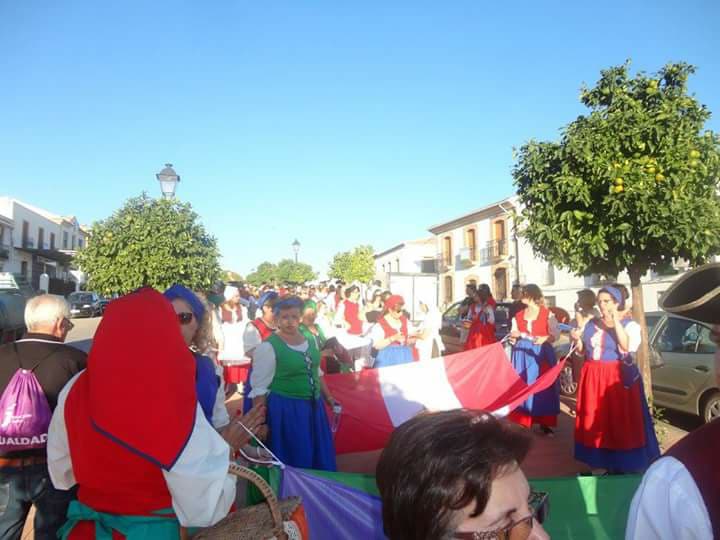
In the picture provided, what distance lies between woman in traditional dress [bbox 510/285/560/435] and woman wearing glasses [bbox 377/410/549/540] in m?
6.18

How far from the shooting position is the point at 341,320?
10.5 metres

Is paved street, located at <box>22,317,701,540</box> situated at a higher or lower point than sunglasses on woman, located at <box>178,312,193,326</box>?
lower

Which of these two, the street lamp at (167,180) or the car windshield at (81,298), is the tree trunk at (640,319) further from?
the car windshield at (81,298)

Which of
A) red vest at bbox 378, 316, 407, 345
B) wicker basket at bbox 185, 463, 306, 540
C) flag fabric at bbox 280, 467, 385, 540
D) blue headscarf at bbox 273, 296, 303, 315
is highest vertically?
blue headscarf at bbox 273, 296, 303, 315

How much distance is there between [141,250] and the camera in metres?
9.33

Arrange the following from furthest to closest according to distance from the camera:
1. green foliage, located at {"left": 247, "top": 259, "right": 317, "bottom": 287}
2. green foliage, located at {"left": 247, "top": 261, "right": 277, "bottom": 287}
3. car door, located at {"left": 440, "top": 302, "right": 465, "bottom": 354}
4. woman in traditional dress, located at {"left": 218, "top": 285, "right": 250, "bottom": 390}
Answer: green foliage, located at {"left": 247, "top": 261, "right": 277, "bottom": 287}
green foliage, located at {"left": 247, "top": 259, "right": 317, "bottom": 287}
car door, located at {"left": 440, "top": 302, "right": 465, "bottom": 354}
woman in traditional dress, located at {"left": 218, "top": 285, "right": 250, "bottom": 390}

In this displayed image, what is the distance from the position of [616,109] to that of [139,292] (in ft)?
19.4

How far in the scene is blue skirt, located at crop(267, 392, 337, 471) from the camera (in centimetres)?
433

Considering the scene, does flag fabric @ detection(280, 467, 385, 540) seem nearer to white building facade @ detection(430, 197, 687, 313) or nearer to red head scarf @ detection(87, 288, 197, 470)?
red head scarf @ detection(87, 288, 197, 470)

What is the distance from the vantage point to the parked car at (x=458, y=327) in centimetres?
1454

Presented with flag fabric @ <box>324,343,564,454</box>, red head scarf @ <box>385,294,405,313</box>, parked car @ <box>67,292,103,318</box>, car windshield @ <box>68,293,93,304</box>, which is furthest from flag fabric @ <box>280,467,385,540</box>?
car windshield @ <box>68,293,93,304</box>

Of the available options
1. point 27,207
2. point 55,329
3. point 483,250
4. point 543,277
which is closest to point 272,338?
point 55,329

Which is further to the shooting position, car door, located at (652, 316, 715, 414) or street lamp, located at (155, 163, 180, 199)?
street lamp, located at (155, 163, 180, 199)

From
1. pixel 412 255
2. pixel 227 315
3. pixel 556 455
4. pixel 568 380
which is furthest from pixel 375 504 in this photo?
pixel 412 255
